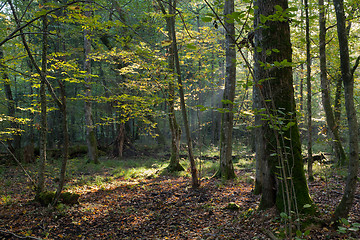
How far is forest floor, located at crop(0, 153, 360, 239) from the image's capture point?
3768 mm

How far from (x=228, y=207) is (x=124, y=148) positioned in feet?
39.7

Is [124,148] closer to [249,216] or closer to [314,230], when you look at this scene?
[249,216]

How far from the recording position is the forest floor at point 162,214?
3.77 metres

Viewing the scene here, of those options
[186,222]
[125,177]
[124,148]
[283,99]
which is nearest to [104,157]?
[124,148]

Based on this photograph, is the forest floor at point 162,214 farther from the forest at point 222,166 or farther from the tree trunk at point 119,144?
the tree trunk at point 119,144

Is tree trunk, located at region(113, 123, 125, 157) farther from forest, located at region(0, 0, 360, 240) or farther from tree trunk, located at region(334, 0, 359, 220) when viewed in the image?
tree trunk, located at region(334, 0, 359, 220)

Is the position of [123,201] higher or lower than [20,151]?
lower

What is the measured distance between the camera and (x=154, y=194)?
6992 mm

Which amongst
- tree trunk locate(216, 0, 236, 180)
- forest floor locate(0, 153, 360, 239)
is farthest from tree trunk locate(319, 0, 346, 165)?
tree trunk locate(216, 0, 236, 180)

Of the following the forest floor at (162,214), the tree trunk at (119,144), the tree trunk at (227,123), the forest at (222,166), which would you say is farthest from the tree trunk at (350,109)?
the tree trunk at (119,144)

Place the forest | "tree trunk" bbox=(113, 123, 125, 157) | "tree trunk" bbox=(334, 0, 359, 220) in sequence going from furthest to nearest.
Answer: "tree trunk" bbox=(113, 123, 125, 157)
"tree trunk" bbox=(334, 0, 359, 220)
the forest

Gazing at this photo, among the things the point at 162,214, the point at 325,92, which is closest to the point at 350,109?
the point at 162,214

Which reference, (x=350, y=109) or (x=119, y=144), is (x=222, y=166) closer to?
(x=350, y=109)

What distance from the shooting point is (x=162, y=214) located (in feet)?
18.1
